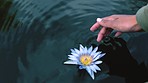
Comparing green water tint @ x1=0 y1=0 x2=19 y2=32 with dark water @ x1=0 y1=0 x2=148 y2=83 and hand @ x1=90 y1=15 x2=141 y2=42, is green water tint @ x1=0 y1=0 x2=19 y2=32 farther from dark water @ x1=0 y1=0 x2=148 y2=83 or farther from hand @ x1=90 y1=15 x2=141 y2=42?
hand @ x1=90 y1=15 x2=141 y2=42

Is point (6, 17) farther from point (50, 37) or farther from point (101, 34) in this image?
point (101, 34)

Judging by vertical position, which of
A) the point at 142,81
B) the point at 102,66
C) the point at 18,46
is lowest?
the point at 142,81

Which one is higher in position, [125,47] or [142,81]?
[125,47]

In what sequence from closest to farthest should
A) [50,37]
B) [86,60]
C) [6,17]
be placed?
[86,60]
[50,37]
[6,17]

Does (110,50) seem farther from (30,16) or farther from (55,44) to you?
(30,16)

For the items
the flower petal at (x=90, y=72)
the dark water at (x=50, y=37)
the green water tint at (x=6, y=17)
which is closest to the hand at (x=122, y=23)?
the dark water at (x=50, y=37)

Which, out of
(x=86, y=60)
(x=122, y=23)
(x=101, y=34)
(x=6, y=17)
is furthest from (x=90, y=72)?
(x=6, y=17)

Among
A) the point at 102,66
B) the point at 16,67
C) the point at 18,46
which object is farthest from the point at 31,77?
the point at 102,66
